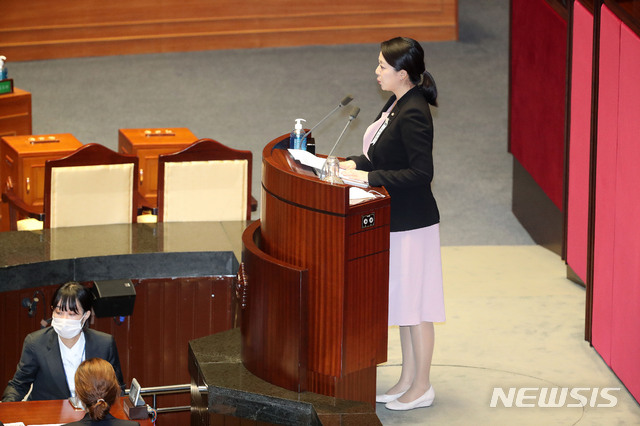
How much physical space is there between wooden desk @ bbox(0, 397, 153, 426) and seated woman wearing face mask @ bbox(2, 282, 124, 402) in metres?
0.31

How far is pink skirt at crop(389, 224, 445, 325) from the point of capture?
4.61 metres

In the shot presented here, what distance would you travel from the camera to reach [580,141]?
657cm

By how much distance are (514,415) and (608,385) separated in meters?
0.63

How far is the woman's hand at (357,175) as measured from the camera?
14.1ft

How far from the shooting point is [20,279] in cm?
522

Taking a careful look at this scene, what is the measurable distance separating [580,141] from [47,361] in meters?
3.41

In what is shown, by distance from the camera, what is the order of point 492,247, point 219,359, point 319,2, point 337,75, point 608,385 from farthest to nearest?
point 319,2 < point 337,75 < point 492,247 < point 608,385 < point 219,359

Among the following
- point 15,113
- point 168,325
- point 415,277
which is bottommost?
point 168,325

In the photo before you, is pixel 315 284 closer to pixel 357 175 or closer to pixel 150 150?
pixel 357 175

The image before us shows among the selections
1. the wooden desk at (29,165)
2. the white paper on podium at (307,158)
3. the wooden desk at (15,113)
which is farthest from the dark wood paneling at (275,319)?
the wooden desk at (15,113)

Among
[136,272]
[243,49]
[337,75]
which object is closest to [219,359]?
[136,272]

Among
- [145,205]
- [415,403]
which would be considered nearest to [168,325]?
[415,403]

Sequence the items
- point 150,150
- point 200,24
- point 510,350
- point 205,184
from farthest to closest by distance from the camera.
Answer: point 200,24, point 150,150, point 205,184, point 510,350

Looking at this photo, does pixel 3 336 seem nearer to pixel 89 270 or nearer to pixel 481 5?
pixel 89 270
